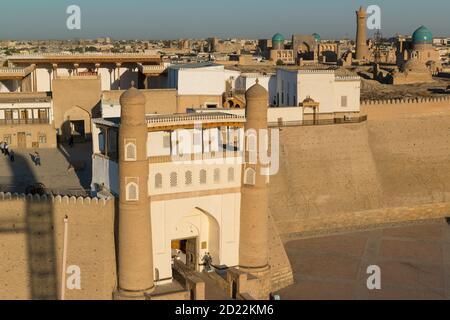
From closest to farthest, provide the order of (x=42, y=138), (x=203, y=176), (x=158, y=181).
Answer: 1. (x=158, y=181)
2. (x=203, y=176)
3. (x=42, y=138)

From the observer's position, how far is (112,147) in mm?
23562

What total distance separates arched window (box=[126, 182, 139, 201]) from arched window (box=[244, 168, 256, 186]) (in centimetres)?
434

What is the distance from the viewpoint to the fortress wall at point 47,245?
20312 millimetres

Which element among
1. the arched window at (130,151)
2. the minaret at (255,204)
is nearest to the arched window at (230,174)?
the minaret at (255,204)

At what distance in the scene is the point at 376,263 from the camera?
2656 centimetres

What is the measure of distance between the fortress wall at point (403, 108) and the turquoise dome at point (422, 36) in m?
38.1

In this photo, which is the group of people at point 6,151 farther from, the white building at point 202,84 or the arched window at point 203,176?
the arched window at point 203,176

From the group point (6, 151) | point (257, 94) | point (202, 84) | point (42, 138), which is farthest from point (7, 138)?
point (257, 94)

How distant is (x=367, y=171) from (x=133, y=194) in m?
16.0

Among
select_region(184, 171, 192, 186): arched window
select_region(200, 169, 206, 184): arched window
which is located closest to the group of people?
select_region(184, 171, 192, 186): arched window

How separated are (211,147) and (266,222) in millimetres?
3236

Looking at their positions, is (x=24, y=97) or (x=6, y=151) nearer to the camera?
(x=6, y=151)

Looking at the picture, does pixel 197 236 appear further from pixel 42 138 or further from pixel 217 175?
pixel 42 138

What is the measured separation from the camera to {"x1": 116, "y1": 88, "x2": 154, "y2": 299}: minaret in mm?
19984
